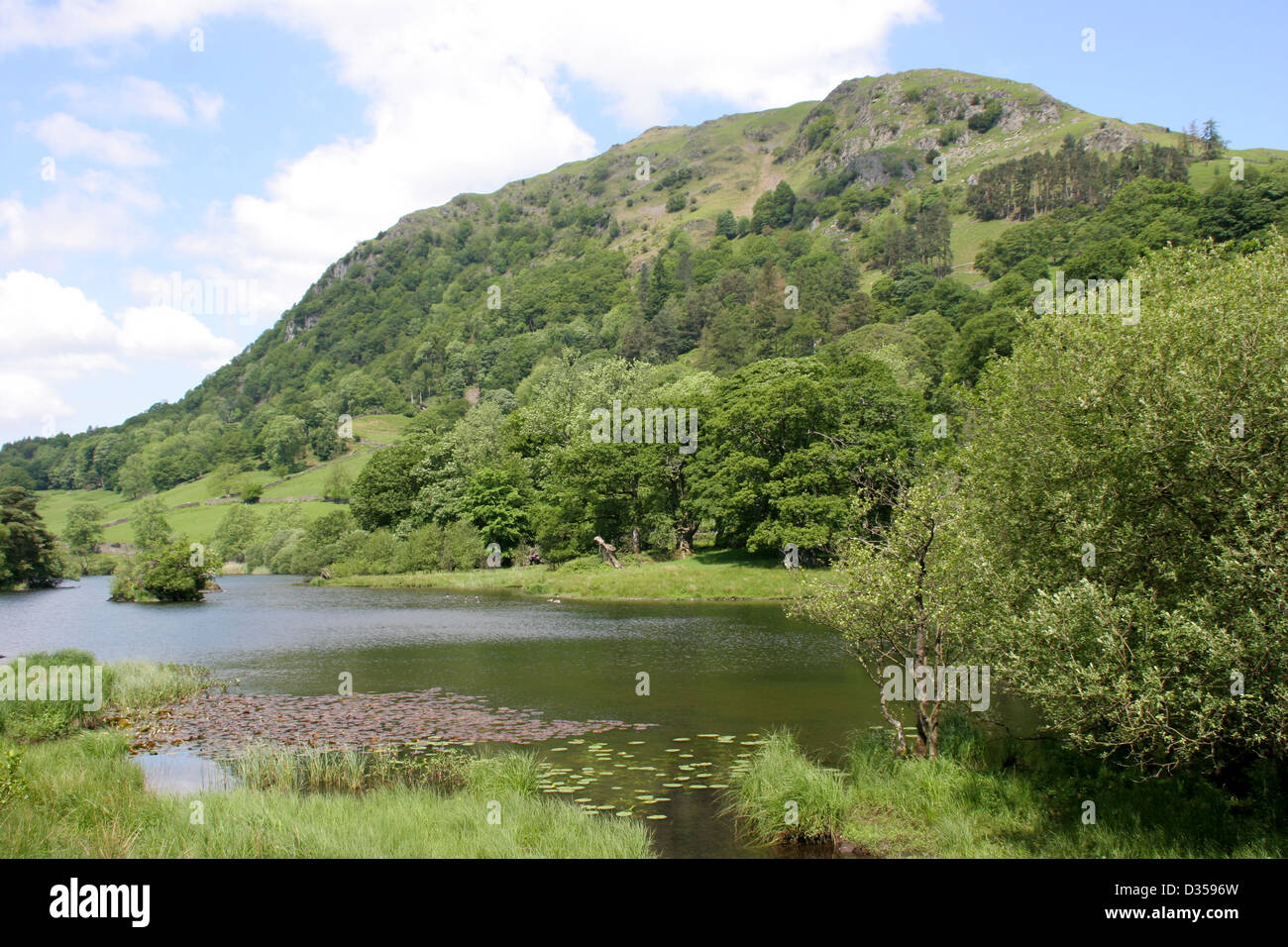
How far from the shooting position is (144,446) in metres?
194

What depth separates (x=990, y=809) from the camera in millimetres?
15359

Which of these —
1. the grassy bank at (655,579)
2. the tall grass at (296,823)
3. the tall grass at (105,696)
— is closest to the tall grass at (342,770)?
the tall grass at (296,823)

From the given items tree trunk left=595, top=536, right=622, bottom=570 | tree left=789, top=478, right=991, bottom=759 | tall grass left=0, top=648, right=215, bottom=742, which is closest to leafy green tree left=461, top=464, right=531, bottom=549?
tree trunk left=595, top=536, right=622, bottom=570

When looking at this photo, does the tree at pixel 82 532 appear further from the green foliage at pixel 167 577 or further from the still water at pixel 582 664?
the still water at pixel 582 664

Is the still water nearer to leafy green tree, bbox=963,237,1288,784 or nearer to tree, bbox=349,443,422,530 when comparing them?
leafy green tree, bbox=963,237,1288,784

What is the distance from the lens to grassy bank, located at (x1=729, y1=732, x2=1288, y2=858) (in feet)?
42.3

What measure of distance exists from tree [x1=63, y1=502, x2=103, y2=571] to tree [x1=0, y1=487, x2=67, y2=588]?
127 feet

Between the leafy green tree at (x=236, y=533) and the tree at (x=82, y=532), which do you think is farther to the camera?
the tree at (x=82, y=532)

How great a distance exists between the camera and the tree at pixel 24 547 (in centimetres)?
7888

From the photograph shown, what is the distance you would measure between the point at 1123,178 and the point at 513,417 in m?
161

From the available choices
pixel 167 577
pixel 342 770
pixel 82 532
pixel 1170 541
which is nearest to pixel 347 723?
pixel 342 770

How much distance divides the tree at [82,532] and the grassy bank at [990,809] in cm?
13362

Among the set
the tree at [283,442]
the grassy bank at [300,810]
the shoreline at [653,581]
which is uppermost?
the tree at [283,442]

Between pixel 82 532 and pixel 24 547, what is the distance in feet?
164
